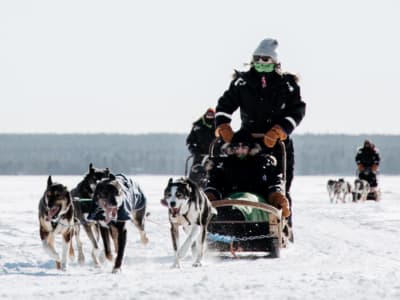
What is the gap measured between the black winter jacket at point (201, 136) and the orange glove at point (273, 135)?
5.41 metres

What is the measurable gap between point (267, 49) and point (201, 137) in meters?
5.41

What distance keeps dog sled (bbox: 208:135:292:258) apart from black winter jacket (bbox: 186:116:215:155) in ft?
19.0

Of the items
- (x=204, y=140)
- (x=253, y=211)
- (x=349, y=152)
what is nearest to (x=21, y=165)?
(x=349, y=152)

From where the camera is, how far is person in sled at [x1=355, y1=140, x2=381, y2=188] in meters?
23.2

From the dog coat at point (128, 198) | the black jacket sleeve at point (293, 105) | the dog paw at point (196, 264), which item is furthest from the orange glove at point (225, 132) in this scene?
the dog paw at point (196, 264)

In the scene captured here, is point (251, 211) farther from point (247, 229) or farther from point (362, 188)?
point (362, 188)

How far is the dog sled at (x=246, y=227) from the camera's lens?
8.56 metres

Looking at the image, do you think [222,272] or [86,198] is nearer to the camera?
[222,272]

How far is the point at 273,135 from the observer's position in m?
9.08

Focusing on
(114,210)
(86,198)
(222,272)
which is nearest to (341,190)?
(86,198)

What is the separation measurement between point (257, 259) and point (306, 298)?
2.81 metres

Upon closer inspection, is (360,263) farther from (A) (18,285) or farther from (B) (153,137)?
(B) (153,137)

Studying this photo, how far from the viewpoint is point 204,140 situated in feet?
47.9

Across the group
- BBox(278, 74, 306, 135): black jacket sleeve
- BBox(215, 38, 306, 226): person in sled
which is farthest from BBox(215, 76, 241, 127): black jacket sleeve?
BBox(278, 74, 306, 135): black jacket sleeve
